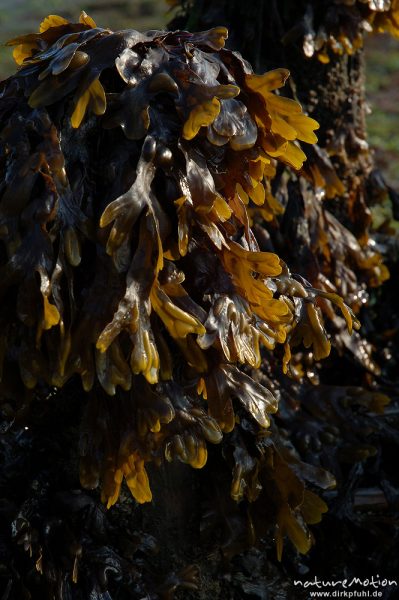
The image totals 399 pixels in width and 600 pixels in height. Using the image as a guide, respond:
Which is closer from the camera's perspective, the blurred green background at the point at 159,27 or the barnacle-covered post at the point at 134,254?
the barnacle-covered post at the point at 134,254

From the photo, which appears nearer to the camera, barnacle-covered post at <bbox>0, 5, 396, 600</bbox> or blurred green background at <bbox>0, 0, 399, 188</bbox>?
barnacle-covered post at <bbox>0, 5, 396, 600</bbox>

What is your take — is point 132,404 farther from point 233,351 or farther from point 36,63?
point 36,63

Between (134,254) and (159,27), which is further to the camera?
(159,27)

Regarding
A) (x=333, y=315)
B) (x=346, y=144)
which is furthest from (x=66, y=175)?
(x=346, y=144)

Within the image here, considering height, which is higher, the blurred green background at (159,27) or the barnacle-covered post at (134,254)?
the barnacle-covered post at (134,254)

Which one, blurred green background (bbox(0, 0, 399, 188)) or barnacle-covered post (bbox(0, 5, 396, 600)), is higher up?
barnacle-covered post (bbox(0, 5, 396, 600))
